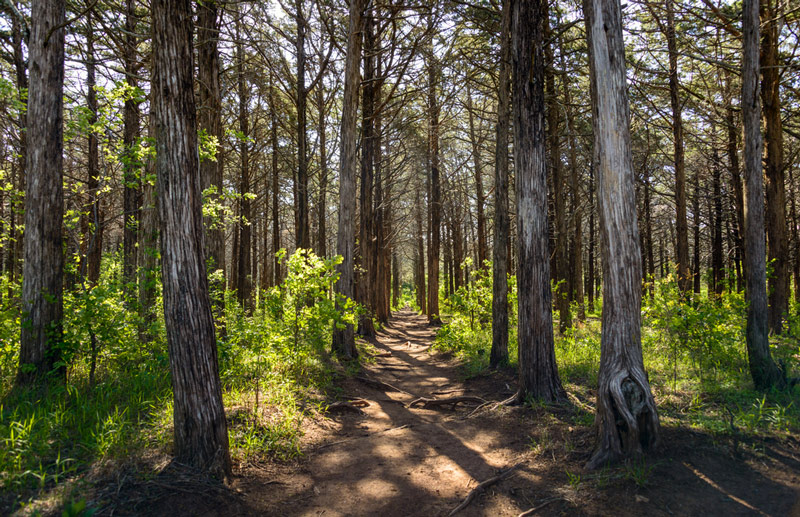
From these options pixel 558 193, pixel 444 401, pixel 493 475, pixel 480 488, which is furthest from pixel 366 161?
pixel 480 488

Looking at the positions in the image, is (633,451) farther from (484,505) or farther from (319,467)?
(319,467)

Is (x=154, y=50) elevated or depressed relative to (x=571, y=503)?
elevated

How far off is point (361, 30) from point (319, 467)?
949 centimetres

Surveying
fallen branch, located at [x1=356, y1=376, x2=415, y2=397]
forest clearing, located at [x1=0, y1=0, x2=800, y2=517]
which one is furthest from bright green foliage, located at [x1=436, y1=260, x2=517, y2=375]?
fallen branch, located at [x1=356, y1=376, x2=415, y2=397]

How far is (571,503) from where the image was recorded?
3213 millimetres

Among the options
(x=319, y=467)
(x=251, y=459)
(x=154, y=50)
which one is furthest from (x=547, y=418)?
(x=154, y=50)

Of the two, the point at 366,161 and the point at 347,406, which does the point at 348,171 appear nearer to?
the point at 366,161

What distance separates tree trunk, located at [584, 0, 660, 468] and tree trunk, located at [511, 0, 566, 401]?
1.74 meters

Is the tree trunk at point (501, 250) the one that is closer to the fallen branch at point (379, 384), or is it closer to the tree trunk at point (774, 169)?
the fallen branch at point (379, 384)

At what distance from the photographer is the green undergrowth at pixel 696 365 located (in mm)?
4324

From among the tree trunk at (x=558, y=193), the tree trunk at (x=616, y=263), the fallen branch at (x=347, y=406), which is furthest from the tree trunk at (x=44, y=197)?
the tree trunk at (x=558, y=193)

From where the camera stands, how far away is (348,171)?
9.83m

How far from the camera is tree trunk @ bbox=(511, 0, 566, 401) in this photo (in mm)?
5840

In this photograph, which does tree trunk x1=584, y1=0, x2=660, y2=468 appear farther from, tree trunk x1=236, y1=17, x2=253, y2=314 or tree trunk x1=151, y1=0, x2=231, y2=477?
tree trunk x1=236, y1=17, x2=253, y2=314
